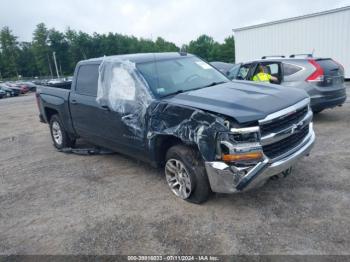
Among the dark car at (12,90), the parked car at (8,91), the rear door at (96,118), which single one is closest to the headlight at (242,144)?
the rear door at (96,118)

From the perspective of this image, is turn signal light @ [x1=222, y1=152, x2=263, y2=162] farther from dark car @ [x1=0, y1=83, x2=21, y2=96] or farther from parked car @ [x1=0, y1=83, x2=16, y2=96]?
dark car @ [x1=0, y1=83, x2=21, y2=96]

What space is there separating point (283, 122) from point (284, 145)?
0.93 ft

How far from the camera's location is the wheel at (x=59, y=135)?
653cm

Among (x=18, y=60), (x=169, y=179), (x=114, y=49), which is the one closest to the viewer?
(x=169, y=179)

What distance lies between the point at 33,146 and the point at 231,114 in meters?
6.01

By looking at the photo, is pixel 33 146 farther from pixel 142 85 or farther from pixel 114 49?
pixel 114 49

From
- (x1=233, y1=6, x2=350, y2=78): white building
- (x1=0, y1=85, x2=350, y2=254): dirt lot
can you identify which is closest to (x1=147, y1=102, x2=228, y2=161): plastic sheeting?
(x1=0, y1=85, x2=350, y2=254): dirt lot

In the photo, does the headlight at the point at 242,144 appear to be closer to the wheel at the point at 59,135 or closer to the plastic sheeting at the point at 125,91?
the plastic sheeting at the point at 125,91

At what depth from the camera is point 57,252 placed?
3139 millimetres

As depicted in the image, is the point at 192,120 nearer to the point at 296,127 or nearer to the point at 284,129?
the point at 284,129

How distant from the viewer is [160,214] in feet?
12.1

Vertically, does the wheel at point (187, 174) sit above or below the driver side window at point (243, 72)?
below

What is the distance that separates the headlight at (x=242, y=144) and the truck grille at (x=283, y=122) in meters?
0.16

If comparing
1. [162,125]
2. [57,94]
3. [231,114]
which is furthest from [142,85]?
[57,94]
